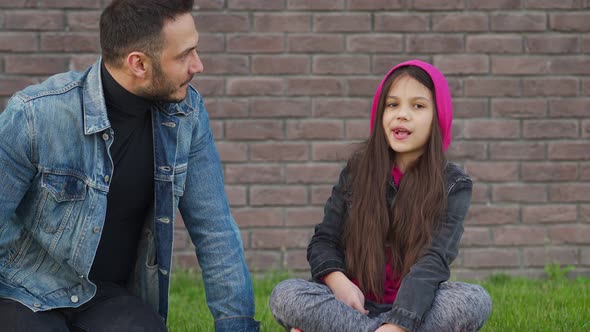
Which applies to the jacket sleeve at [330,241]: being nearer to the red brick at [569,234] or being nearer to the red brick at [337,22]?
the red brick at [337,22]

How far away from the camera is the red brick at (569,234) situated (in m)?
5.23

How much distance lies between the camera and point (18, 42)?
502 cm

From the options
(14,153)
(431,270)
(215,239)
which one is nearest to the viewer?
Answer: (14,153)

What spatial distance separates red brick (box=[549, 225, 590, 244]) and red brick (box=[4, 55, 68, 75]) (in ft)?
9.97

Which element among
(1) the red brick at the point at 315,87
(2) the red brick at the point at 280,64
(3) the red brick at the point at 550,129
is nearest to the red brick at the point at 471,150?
(3) the red brick at the point at 550,129

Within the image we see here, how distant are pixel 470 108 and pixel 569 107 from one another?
1.95 ft

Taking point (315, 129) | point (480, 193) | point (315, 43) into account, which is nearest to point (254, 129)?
point (315, 129)

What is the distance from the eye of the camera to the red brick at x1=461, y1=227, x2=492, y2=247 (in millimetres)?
5203

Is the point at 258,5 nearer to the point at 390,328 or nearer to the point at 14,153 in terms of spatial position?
the point at 14,153

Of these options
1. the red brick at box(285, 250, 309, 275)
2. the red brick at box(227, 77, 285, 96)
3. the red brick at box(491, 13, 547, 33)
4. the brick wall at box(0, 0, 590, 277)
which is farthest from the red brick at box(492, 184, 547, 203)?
the red brick at box(227, 77, 285, 96)

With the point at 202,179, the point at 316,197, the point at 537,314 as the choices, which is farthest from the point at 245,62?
the point at 537,314

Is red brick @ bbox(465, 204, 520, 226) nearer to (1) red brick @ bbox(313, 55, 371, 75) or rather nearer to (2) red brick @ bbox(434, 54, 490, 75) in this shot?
(2) red brick @ bbox(434, 54, 490, 75)

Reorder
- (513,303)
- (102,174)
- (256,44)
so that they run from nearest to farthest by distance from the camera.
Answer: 1. (102,174)
2. (513,303)
3. (256,44)

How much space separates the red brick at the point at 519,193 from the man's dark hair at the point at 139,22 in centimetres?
271
